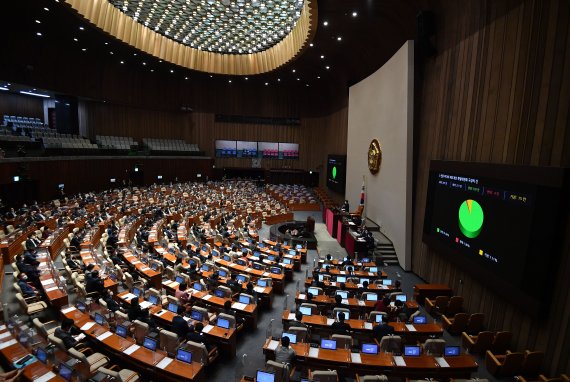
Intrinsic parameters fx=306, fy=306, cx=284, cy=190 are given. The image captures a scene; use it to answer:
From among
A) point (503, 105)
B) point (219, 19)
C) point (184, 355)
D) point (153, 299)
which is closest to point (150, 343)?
point (184, 355)

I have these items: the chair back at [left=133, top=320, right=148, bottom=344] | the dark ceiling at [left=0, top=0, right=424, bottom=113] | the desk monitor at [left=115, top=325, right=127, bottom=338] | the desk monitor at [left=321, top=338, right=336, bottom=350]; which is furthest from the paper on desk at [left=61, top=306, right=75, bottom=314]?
the dark ceiling at [left=0, top=0, right=424, bottom=113]

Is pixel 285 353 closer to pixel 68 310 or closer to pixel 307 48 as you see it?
pixel 68 310

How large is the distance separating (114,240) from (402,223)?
12.8 metres

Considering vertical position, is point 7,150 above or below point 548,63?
below

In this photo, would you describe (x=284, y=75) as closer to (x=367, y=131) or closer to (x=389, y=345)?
(x=367, y=131)

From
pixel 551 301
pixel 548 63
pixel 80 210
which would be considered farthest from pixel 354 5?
pixel 80 210

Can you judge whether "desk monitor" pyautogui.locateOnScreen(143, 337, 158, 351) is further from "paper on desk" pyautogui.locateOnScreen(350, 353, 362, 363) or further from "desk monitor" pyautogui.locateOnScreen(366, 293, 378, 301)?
"desk monitor" pyautogui.locateOnScreen(366, 293, 378, 301)

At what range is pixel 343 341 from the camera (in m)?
6.84

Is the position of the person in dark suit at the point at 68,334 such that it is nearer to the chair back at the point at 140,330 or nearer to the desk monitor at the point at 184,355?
the chair back at the point at 140,330

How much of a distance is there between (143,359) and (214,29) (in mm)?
23796

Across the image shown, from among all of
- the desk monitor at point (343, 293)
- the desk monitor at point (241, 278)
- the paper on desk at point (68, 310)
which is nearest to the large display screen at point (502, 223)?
the desk monitor at point (343, 293)

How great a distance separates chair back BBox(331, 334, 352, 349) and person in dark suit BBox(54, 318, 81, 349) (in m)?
5.46

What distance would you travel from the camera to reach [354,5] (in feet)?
45.9

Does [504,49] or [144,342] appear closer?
[144,342]
